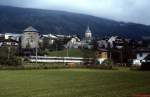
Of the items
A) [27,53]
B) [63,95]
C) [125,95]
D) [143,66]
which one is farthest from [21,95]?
[27,53]

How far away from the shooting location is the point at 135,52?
14875cm

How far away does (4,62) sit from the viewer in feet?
348

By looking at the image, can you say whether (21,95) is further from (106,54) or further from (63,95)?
(106,54)

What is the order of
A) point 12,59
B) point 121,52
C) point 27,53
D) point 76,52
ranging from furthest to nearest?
point 76,52
point 27,53
point 121,52
point 12,59

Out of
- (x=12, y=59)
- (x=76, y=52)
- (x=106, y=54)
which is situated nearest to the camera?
(x=12, y=59)

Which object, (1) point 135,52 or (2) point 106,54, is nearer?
Result: (1) point 135,52

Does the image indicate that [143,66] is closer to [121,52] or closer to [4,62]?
[4,62]

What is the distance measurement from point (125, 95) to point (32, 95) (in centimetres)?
556

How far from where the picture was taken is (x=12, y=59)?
104 metres

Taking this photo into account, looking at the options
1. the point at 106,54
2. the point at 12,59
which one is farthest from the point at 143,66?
the point at 106,54

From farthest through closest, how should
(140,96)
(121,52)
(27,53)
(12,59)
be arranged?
(27,53) < (121,52) < (12,59) < (140,96)

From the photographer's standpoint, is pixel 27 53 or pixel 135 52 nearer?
pixel 135 52

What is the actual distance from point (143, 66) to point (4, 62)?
36.9 metres

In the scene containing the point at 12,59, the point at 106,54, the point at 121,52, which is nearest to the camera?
the point at 12,59
